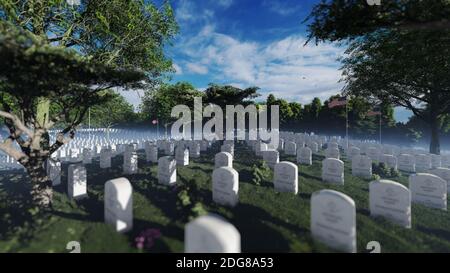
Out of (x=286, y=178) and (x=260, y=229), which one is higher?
(x=286, y=178)

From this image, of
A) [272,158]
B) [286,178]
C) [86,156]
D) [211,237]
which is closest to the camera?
[211,237]

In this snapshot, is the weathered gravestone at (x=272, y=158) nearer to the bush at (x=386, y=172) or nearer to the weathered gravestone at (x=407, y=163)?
the bush at (x=386, y=172)

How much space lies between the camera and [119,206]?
19.4 ft

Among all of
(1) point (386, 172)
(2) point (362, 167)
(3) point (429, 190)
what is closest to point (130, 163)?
(2) point (362, 167)

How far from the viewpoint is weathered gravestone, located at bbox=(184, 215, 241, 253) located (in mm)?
3717

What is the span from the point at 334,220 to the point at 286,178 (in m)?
3.41

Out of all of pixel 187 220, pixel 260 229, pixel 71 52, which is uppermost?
pixel 71 52

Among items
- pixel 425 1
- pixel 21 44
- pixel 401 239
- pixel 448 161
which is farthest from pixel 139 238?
pixel 448 161

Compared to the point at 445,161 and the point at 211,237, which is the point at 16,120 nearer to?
the point at 211,237

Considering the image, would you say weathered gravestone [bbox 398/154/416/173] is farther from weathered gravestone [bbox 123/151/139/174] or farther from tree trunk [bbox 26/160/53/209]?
tree trunk [bbox 26/160/53/209]

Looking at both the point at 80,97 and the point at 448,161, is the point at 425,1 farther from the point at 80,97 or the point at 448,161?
the point at 448,161

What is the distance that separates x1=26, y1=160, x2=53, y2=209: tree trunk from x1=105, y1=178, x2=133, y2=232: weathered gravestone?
270cm

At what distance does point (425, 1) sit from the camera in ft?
19.6

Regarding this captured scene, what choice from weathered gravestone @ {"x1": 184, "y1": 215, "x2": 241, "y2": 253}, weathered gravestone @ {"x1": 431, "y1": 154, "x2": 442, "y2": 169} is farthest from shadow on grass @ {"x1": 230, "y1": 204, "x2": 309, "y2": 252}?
weathered gravestone @ {"x1": 431, "y1": 154, "x2": 442, "y2": 169}
